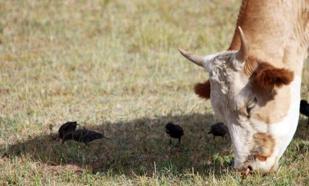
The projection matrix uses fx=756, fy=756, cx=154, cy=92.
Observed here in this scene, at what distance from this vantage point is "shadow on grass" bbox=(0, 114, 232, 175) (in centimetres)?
814

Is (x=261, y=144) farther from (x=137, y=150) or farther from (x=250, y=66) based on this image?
(x=137, y=150)

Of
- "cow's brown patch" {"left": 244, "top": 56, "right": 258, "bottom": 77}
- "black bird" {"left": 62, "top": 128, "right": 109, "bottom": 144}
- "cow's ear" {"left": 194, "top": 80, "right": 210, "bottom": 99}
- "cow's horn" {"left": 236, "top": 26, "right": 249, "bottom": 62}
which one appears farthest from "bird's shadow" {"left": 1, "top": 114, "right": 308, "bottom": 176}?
"cow's horn" {"left": 236, "top": 26, "right": 249, "bottom": 62}

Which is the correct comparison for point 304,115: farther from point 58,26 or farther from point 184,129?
point 58,26

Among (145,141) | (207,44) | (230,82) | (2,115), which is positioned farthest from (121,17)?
(230,82)

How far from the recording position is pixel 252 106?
7043mm

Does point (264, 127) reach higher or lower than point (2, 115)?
higher

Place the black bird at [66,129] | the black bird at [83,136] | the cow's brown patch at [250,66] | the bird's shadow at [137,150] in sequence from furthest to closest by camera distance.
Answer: the black bird at [66,129]
the black bird at [83,136]
the bird's shadow at [137,150]
the cow's brown patch at [250,66]

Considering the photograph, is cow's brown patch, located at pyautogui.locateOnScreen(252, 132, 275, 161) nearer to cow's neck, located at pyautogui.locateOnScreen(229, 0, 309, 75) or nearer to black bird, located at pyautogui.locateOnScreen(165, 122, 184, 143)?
cow's neck, located at pyautogui.locateOnScreen(229, 0, 309, 75)

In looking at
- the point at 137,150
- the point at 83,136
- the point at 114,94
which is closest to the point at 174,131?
the point at 137,150

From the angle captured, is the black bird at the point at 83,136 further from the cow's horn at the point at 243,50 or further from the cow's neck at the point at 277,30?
the cow's horn at the point at 243,50

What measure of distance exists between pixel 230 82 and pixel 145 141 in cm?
236

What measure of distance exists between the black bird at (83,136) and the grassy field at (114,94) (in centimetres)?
14

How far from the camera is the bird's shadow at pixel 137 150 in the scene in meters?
8.12

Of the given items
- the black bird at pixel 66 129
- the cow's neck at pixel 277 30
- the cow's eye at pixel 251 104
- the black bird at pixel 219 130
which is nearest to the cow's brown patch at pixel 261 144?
the cow's eye at pixel 251 104
